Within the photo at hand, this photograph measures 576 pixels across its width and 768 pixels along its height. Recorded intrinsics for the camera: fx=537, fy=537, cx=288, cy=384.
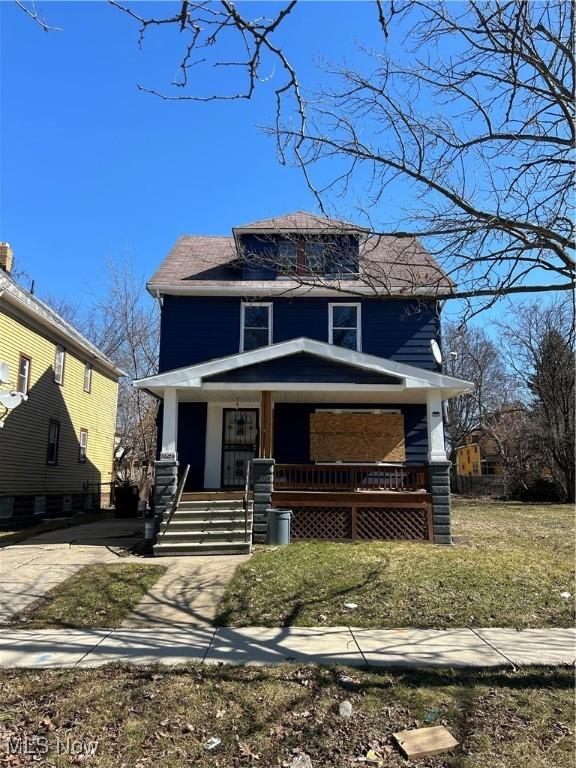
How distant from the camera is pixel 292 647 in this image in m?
5.28

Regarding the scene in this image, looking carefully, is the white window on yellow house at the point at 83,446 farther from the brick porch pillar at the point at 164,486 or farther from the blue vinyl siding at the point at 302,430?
the brick porch pillar at the point at 164,486

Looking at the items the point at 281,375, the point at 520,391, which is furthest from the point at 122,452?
the point at 520,391

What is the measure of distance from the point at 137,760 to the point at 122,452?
29120mm

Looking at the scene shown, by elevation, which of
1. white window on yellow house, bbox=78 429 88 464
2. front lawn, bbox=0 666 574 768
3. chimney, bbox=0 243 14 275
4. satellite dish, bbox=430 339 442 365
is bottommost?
front lawn, bbox=0 666 574 768

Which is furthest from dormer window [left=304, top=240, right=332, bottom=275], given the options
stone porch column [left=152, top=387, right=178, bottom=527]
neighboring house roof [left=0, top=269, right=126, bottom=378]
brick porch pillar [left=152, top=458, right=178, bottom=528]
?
neighboring house roof [left=0, top=269, right=126, bottom=378]

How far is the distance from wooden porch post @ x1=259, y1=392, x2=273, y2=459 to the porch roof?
1.25 feet

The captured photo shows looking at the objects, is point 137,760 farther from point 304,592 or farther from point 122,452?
point 122,452

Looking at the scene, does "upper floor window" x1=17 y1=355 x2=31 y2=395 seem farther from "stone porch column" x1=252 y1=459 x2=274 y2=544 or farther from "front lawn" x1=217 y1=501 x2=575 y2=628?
"front lawn" x1=217 y1=501 x2=575 y2=628

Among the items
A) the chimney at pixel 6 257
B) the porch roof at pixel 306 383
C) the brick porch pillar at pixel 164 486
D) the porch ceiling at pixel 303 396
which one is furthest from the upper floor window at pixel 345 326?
the chimney at pixel 6 257

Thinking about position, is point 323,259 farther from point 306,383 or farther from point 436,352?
point 436,352

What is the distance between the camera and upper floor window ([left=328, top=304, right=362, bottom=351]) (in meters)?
14.4

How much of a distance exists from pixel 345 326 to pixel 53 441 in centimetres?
1141

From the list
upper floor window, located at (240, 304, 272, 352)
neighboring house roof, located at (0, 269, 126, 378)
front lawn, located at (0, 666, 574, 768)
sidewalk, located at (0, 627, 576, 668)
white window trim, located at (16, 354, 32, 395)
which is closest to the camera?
front lawn, located at (0, 666, 574, 768)

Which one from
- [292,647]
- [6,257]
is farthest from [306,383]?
[6,257]
